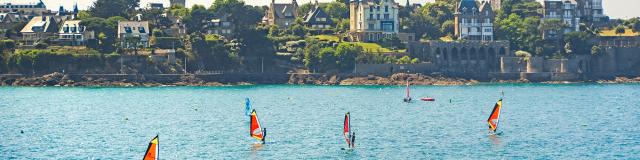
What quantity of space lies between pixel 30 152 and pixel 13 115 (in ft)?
115

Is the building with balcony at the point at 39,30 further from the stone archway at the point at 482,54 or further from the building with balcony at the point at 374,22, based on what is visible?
the stone archway at the point at 482,54

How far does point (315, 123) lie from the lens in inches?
4035

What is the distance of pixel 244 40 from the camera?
7264 inches

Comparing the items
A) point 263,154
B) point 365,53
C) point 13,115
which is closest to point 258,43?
point 365,53

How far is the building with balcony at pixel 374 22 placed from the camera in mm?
195875

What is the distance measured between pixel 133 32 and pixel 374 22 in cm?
4008

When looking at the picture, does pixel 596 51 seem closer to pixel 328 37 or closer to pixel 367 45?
pixel 367 45

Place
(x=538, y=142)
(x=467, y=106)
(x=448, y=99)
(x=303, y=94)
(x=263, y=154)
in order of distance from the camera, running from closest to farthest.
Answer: (x=263, y=154), (x=538, y=142), (x=467, y=106), (x=448, y=99), (x=303, y=94)

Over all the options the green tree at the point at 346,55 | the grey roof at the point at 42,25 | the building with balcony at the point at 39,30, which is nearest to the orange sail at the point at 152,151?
the green tree at the point at 346,55

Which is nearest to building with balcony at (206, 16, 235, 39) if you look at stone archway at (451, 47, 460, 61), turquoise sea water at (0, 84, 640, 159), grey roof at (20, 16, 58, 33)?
grey roof at (20, 16, 58, 33)

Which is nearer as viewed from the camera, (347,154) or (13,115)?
(347,154)

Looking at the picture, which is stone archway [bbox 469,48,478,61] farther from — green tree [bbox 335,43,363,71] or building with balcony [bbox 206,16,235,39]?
building with balcony [bbox 206,16,235,39]

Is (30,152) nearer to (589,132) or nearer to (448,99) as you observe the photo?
(589,132)

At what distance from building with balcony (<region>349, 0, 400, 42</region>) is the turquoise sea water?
3359cm
